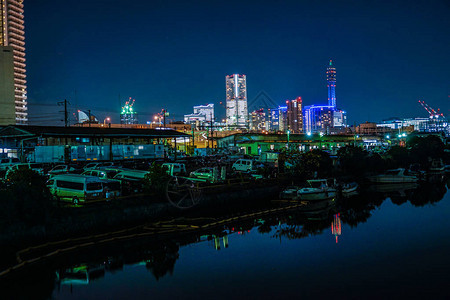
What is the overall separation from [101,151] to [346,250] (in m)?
27.7

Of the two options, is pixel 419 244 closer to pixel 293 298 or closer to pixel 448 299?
pixel 448 299

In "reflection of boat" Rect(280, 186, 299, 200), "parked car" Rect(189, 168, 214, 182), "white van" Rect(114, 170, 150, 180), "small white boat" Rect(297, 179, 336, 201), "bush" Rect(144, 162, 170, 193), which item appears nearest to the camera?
"bush" Rect(144, 162, 170, 193)

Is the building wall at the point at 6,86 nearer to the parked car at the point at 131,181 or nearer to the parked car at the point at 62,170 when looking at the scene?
the parked car at the point at 62,170

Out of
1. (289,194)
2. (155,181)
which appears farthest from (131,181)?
(289,194)

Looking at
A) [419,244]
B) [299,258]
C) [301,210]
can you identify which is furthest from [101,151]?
[419,244]

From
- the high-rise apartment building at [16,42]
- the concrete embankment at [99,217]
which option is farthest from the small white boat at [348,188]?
the high-rise apartment building at [16,42]

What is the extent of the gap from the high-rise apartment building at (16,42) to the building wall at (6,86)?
40.3 ft

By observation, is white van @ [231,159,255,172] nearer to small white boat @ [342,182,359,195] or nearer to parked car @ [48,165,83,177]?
small white boat @ [342,182,359,195]

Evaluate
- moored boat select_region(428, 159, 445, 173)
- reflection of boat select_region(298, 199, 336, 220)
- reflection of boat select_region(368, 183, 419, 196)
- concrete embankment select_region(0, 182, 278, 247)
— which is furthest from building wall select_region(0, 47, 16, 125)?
moored boat select_region(428, 159, 445, 173)

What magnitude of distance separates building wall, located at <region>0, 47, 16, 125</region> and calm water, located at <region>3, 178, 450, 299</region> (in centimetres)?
9096

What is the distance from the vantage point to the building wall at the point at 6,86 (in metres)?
92.3

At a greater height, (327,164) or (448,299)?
(327,164)

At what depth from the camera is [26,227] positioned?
1521 centimetres

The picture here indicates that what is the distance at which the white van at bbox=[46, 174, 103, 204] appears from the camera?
18359mm
